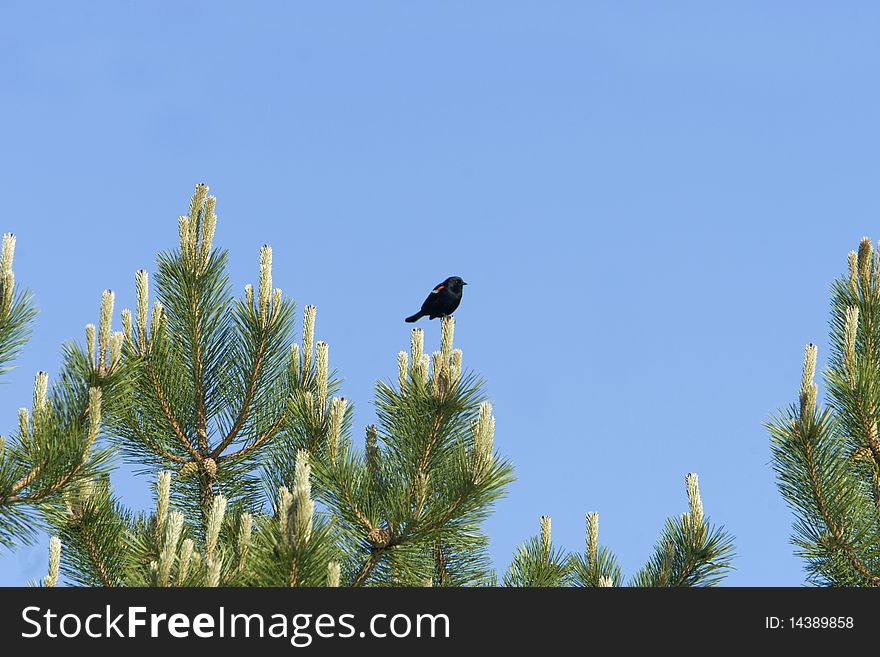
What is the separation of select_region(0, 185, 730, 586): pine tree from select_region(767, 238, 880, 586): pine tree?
0.66m

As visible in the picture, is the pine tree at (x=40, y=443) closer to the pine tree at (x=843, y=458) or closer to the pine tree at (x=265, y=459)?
the pine tree at (x=265, y=459)

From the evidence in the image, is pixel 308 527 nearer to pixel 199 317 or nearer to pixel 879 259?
pixel 199 317

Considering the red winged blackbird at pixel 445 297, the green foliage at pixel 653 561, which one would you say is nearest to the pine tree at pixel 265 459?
the green foliage at pixel 653 561

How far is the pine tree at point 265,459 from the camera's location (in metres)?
6.77

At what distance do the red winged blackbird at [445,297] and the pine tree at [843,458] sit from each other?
5056 millimetres

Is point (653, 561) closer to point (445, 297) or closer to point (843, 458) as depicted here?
point (843, 458)

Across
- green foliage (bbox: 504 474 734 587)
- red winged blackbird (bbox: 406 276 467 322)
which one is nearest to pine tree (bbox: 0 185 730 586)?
green foliage (bbox: 504 474 734 587)

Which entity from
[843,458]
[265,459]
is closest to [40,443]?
[265,459]

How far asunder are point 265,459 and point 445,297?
4321 millimetres

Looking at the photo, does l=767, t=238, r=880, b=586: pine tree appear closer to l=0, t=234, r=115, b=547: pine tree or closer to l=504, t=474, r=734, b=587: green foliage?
l=504, t=474, r=734, b=587: green foliage

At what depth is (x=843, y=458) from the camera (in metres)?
7.75

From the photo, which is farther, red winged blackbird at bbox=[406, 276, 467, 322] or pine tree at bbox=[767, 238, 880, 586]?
red winged blackbird at bbox=[406, 276, 467, 322]

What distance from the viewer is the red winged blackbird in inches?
486
